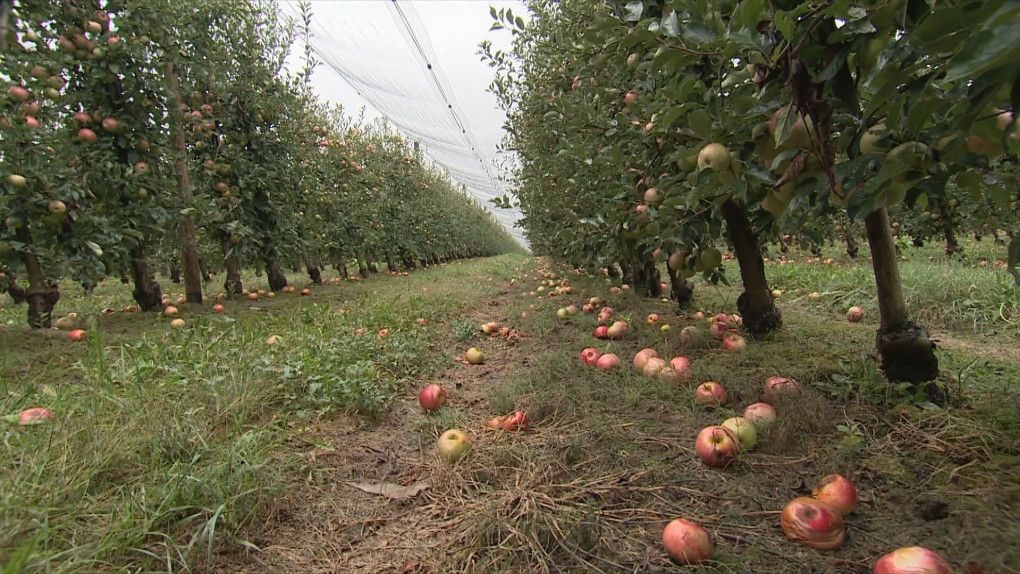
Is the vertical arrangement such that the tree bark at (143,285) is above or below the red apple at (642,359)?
above

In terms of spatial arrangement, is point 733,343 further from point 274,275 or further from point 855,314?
point 274,275

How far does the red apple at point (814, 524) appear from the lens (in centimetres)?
124

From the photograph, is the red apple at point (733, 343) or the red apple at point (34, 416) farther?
the red apple at point (733, 343)

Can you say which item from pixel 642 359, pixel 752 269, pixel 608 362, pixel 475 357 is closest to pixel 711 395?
pixel 642 359

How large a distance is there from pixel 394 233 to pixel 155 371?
1123 cm

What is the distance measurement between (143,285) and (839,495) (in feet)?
18.9

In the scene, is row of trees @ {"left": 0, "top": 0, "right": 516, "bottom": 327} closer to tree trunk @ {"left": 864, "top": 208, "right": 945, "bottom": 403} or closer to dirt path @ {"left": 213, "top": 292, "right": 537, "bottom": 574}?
dirt path @ {"left": 213, "top": 292, "right": 537, "bottom": 574}

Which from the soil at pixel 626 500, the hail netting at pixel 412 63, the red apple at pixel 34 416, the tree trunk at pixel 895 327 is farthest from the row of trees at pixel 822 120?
the hail netting at pixel 412 63

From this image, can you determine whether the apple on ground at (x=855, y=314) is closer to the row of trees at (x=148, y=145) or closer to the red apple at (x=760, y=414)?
the red apple at (x=760, y=414)

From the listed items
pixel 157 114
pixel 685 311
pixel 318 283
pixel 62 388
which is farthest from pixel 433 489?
pixel 318 283

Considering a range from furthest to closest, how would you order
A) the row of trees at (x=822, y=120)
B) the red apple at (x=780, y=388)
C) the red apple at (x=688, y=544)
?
the red apple at (x=780, y=388) → the red apple at (x=688, y=544) → the row of trees at (x=822, y=120)

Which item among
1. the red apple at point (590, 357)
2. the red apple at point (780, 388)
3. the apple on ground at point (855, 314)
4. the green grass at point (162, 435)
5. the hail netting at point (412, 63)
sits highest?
the hail netting at point (412, 63)

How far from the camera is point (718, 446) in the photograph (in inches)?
65.9

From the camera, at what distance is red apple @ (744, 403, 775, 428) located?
6.08ft
